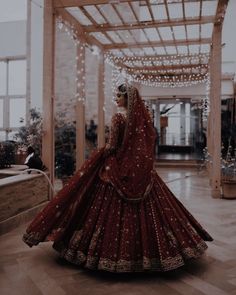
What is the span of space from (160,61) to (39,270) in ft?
24.2

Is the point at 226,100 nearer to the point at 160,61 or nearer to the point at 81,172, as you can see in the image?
the point at 160,61

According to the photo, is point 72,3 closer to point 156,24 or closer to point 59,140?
point 156,24

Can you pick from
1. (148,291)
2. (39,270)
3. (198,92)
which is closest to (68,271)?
(39,270)

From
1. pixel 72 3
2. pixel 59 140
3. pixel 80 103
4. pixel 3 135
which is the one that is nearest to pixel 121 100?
pixel 72 3

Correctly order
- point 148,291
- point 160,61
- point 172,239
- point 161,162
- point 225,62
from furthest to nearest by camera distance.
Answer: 1. point 161,162
2. point 225,62
3. point 160,61
4. point 172,239
5. point 148,291

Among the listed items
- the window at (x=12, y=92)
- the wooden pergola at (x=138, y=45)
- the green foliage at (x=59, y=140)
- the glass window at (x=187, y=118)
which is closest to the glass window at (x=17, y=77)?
the window at (x=12, y=92)

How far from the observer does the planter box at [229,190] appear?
612 centimetres

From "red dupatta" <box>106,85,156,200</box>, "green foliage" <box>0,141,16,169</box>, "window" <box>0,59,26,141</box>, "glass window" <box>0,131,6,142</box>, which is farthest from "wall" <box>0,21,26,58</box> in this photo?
"red dupatta" <box>106,85,156,200</box>

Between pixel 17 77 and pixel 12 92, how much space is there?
427 millimetres

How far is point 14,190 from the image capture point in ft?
13.8

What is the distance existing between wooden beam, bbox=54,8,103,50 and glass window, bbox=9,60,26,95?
306cm

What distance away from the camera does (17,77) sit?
10227 millimetres

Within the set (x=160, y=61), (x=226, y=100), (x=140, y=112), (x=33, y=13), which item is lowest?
Answer: (x=140, y=112)

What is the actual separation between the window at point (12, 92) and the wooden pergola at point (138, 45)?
8.44ft
